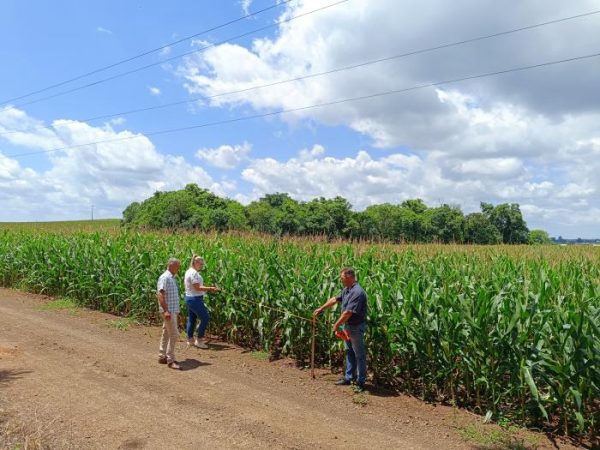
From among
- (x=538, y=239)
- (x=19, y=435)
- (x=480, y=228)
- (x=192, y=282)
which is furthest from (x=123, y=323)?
(x=538, y=239)

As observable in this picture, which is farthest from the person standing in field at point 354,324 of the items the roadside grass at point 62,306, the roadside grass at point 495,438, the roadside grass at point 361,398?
the roadside grass at point 62,306

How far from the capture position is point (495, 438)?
5066 mm

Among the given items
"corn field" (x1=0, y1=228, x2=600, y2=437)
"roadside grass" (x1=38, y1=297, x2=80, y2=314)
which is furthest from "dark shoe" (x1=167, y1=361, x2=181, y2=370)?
"roadside grass" (x1=38, y1=297, x2=80, y2=314)

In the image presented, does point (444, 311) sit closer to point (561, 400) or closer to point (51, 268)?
point (561, 400)

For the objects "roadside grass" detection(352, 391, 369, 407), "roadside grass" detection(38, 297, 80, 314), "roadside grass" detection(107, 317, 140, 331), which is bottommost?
"roadside grass" detection(352, 391, 369, 407)

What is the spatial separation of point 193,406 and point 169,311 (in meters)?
2.12

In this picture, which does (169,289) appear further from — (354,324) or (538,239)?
(538,239)

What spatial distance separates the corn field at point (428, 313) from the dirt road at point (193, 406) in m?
0.41

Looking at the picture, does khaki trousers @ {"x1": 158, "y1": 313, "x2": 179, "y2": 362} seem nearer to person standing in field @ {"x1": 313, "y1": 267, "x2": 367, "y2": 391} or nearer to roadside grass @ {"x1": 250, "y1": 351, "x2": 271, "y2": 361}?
roadside grass @ {"x1": 250, "y1": 351, "x2": 271, "y2": 361}

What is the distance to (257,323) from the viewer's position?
8.50 m

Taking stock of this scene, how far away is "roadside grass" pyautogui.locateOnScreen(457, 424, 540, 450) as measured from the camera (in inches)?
192

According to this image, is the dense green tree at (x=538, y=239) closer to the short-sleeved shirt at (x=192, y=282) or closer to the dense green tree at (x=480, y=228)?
the dense green tree at (x=480, y=228)

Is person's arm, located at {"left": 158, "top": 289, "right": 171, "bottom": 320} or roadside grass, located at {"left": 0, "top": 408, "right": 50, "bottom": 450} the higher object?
person's arm, located at {"left": 158, "top": 289, "right": 171, "bottom": 320}

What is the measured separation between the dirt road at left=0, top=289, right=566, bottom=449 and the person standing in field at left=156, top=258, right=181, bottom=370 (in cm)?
22
